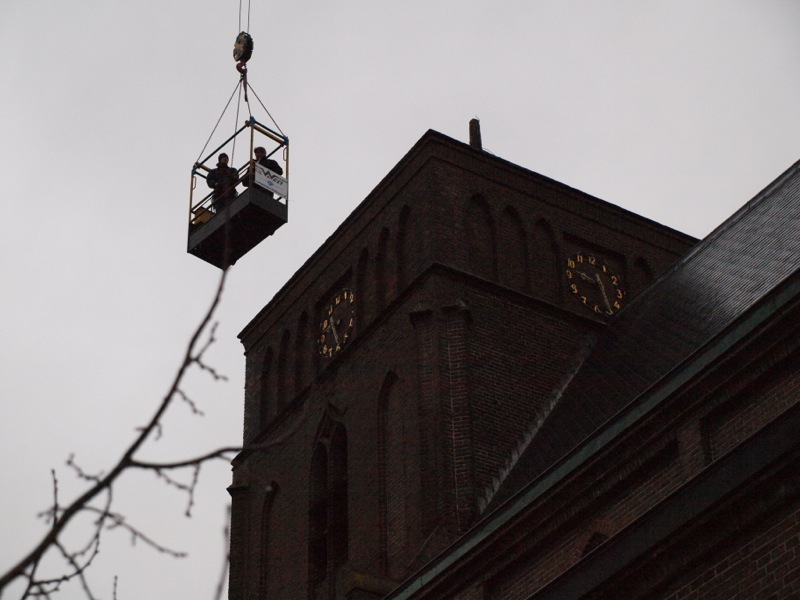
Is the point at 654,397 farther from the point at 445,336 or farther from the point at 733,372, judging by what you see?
the point at 445,336

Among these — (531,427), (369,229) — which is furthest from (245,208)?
(531,427)

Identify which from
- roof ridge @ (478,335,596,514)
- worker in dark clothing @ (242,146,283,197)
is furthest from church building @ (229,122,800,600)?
worker in dark clothing @ (242,146,283,197)

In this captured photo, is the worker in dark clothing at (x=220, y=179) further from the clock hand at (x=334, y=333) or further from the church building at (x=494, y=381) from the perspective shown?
the clock hand at (x=334, y=333)

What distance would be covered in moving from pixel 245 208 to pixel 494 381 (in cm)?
537

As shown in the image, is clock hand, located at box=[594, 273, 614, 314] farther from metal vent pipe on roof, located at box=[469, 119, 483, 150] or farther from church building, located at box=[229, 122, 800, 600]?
metal vent pipe on roof, located at box=[469, 119, 483, 150]

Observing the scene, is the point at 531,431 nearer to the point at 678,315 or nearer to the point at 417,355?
the point at 417,355

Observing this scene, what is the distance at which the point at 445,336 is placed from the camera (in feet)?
92.8

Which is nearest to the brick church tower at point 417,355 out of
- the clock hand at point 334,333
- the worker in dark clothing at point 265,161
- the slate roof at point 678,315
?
the clock hand at point 334,333

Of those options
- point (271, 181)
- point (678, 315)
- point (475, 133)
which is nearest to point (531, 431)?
point (678, 315)

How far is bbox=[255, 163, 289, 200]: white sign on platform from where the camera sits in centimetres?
2977

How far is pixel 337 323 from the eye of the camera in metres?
31.9

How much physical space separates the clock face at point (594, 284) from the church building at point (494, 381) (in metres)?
0.05

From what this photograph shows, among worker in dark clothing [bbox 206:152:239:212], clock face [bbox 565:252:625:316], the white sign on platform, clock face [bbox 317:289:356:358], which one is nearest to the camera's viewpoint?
the white sign on platform

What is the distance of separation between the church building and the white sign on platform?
7.36ft
